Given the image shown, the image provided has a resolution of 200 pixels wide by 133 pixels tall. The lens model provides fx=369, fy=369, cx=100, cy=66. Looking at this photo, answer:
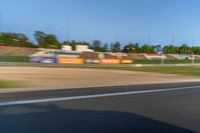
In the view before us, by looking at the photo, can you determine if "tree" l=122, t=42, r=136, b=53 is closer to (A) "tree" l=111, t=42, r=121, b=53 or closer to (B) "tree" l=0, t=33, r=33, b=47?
(A) "tree" l=111, t=42, r=121, b=53

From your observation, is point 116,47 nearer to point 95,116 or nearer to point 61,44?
point 61,44

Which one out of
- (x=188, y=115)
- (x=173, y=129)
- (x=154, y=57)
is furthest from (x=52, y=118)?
(x=154, y=57)

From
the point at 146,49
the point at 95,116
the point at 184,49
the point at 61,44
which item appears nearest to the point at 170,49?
the point at 184,49

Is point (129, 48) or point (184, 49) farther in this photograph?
point (184, 49)

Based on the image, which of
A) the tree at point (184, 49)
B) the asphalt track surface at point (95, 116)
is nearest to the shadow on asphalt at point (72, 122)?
the asphalt track surface at point (95, 116)

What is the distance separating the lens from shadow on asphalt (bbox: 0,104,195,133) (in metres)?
7.28

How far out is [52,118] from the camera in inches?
330

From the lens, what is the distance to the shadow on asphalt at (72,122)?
728 centimetres

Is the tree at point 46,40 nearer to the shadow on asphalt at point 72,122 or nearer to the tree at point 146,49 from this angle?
the tree at point 146,49

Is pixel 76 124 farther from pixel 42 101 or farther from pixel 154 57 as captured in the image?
pixel 154 57

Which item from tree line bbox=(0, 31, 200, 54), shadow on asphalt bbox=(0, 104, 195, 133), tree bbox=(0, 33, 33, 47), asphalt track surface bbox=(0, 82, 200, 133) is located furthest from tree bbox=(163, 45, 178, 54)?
shadow on asphalt bbox=(0, 104, 195, 133)

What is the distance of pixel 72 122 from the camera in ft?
26.5

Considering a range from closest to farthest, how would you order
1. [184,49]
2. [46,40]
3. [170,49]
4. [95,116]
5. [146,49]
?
[95,116]
[46,40]
[146,49]
[170,49]
[184,49]

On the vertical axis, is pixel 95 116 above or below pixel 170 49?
above
